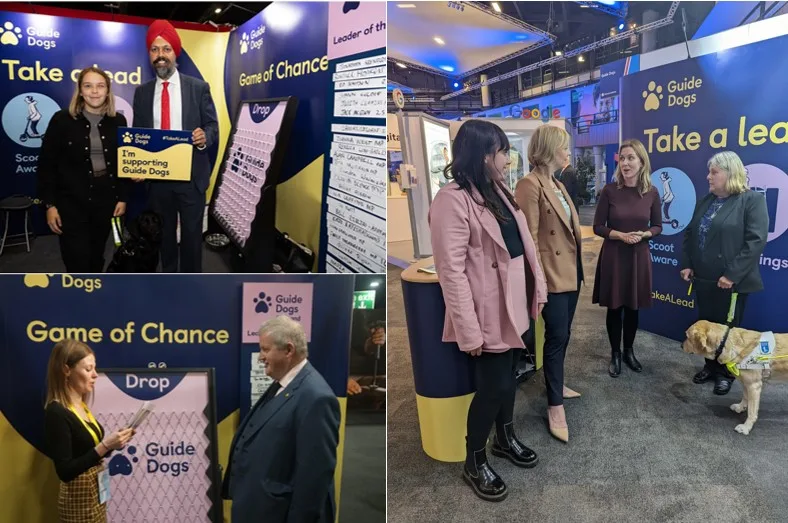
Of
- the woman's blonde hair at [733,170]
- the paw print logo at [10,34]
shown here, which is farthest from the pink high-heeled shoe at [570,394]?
the paw print logo at [10,34]

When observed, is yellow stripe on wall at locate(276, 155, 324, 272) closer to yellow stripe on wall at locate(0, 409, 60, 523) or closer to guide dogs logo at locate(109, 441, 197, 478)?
guide dogs logo at locate(109, 441, 197, 478)

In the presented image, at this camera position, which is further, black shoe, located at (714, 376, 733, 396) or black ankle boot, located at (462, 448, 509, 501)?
black shoe, located at (714, 376, 733, 396)

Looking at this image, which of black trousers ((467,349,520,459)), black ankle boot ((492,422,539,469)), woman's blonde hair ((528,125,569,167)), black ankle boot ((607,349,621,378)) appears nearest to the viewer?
black trousers ((467,349,520,459))

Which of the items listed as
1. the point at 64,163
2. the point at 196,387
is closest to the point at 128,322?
the point at 196,387

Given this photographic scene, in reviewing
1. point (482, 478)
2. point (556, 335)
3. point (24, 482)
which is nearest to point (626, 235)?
point (556, 335)

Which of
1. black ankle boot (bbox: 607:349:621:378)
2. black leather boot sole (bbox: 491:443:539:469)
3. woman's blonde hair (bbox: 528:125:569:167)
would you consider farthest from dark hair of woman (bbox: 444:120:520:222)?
black ankle boot (bbox: 607:349:621:378)

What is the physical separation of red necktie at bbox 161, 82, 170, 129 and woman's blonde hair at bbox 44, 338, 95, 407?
69 centimetres

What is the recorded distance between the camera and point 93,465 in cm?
139

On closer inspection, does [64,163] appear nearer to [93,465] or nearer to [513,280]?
[93,465]

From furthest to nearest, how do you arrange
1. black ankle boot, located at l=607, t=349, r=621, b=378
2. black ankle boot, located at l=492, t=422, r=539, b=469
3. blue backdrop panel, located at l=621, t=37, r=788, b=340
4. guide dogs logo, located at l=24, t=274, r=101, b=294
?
black ankle boot, located at l=607, t=349, r=621, b=378, blue backdrop panel, located at l=621, t=37, r=788, b=340, black ankle boot, located at l=492, t=422, r=539, b=469, guide dogs logo, located at l=24, t=274, r=101, b=294

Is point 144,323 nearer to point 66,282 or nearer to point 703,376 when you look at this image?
point 66,282

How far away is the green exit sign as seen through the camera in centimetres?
136

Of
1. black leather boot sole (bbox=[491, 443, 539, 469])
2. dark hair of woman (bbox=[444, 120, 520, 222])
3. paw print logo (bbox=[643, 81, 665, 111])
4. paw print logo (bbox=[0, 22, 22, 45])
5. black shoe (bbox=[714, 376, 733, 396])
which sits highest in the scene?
paw print logo (bbox=[643, 81, 665, 111])

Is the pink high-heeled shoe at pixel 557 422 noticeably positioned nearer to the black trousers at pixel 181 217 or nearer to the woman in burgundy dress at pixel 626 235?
the woman in burgundy dress at pixel 626 235
